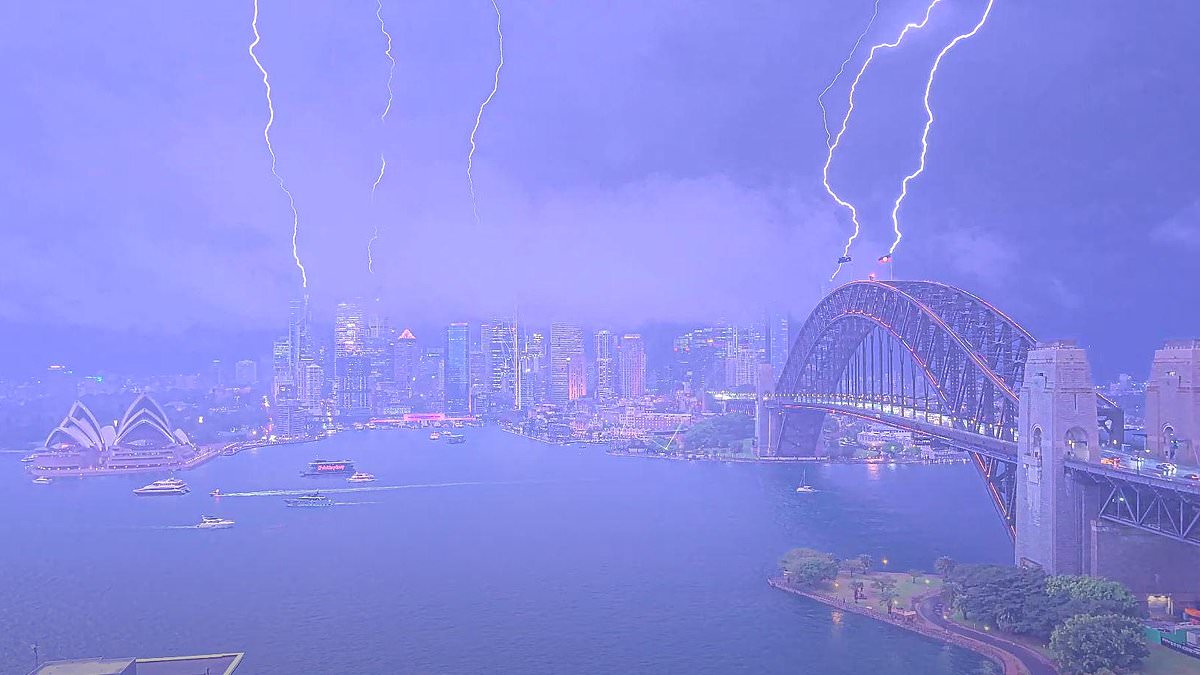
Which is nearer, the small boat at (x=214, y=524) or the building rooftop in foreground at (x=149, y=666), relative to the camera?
the building rooftop in foreground at (x=149, y=666)

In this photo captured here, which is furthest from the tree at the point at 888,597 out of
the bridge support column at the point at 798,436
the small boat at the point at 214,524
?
the bridge support column at the point at 798,436

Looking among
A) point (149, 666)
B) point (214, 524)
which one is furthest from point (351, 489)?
point (149, 666)

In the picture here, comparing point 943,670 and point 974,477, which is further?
point 974,477

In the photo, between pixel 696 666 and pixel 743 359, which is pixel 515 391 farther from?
pixel 696 666

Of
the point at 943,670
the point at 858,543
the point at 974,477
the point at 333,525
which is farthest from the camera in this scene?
the point at 974,477

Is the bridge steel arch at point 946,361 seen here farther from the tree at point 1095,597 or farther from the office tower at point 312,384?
the office tower at point 312,384

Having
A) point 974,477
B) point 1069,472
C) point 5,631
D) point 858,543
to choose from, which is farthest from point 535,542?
point 974,477

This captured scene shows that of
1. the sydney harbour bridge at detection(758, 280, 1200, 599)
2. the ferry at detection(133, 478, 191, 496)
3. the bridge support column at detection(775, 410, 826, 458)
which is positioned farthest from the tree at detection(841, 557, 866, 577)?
the ferry at detection(133, 478, 191, 496)
